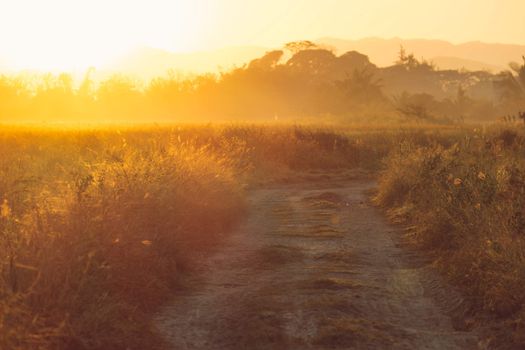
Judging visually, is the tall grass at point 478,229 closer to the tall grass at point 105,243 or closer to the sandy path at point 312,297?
the sandy path at point 312,297

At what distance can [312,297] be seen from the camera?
28.2 ft

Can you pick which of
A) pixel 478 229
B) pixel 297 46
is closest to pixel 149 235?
pixel 478 229

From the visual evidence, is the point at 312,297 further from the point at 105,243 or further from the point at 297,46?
the point at 297,46

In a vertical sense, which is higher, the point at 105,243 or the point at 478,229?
the point at 105,243

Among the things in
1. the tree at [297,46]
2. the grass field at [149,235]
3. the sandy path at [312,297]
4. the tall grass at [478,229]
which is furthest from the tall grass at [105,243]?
the tree at [297,46]

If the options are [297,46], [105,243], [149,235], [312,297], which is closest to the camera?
[105,243]

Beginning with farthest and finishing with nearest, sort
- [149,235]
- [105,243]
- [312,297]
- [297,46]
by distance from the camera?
[297,46] → [149,235] → [312,297] → [105,243]

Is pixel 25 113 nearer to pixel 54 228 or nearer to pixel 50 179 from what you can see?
pixel 50 179

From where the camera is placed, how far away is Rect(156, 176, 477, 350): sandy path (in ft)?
23.9

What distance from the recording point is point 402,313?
8.22m

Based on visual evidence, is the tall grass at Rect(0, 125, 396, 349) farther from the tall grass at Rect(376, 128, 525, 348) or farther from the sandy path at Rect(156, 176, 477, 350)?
the tall grass at Rect(376, 128, 525, 348)

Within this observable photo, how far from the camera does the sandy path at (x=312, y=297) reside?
23.9 feet

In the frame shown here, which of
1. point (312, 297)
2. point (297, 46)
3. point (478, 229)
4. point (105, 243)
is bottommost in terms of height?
point (312, 297)

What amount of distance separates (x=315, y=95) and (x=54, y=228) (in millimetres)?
69119
